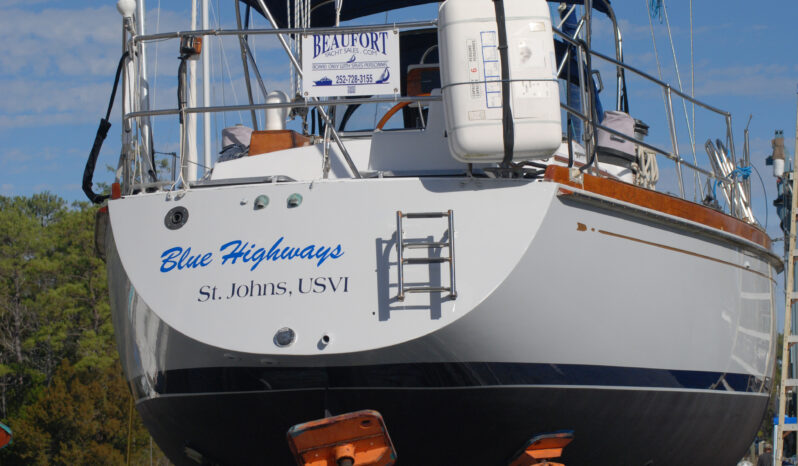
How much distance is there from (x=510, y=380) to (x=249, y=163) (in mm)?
1980

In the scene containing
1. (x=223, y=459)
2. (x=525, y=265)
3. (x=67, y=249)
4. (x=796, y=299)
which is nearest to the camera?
(x=525, y=265)

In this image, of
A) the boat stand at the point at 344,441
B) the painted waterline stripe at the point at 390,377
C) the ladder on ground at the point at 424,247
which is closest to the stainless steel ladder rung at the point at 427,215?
the ladder on ground at the point at 424,247

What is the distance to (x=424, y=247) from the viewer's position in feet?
15.9

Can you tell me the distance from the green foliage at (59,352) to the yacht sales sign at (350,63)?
28.5 metres

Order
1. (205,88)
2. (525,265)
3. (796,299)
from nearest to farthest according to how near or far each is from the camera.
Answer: (525,265), (796,299), (205,88)

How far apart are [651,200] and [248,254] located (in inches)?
87.1

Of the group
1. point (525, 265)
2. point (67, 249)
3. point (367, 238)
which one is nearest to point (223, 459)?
point (367, 238)

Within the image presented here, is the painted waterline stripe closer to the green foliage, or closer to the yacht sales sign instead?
the yacht sales sign

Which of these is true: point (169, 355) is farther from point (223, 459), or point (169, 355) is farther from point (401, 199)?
point (401, 199)

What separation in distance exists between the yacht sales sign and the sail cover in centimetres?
259

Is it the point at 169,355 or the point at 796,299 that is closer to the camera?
the point at 169,355

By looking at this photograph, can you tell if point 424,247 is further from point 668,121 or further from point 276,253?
point 668,121

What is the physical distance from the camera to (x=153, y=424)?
569 cm

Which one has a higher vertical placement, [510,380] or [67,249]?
[67,249]
